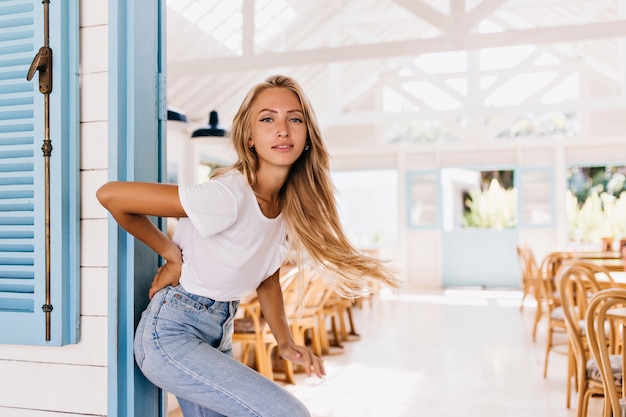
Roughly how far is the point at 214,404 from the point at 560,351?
4982mm

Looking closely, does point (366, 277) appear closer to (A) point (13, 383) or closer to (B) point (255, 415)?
(B) point (255, 415)

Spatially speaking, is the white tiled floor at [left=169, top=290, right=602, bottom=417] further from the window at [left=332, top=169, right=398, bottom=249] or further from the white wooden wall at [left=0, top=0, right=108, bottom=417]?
the window at [left=332, top=169, right=398, bottom=249]

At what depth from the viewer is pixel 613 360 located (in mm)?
2996

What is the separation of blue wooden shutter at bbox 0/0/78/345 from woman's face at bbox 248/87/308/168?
1.68 feet

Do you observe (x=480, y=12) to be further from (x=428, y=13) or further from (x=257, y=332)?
(x=257, y=332)

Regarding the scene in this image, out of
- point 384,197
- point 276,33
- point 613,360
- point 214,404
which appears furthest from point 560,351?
point 384,197

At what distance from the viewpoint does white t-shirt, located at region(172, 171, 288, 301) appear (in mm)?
1446

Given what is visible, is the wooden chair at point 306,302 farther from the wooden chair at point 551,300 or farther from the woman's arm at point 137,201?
the woman's arm at point 137,201

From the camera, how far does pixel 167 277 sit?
1611 millimetres

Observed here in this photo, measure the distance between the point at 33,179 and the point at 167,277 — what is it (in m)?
0.47

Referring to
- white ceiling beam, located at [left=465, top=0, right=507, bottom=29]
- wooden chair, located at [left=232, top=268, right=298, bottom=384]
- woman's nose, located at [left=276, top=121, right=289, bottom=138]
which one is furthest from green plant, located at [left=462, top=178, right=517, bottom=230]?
woman's nose, located at [left=276, top=121, right=289, bottom=138]

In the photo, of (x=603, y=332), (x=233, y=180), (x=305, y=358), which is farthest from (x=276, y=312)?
(x=603, y=332)

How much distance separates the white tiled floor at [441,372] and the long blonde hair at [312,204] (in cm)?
239

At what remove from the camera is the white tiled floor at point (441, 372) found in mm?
3951
